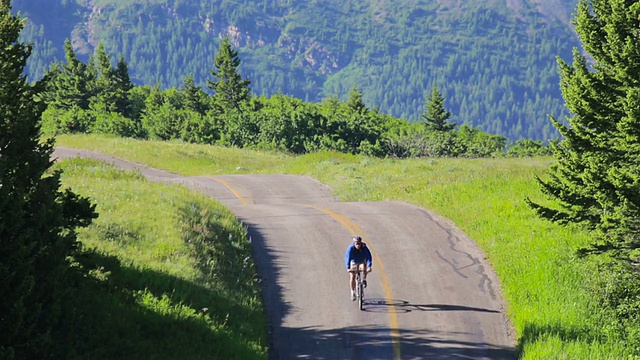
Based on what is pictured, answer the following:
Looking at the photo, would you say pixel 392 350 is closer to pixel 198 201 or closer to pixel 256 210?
pixel 198 201

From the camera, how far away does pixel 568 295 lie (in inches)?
693

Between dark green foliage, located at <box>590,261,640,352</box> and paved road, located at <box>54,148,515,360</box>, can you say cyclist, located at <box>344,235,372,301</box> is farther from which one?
dark green foliage, located at <box>590,261,640,352</box>

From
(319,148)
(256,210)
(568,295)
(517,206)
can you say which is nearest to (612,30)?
(568,295)

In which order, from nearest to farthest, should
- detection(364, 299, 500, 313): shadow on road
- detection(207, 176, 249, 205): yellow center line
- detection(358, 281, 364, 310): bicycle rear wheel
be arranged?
detection(358, 281, 364, 310): bicycle rear wheel
detection(364, 299, 500, 313): shadow on road
detection(207, 176, 249, 205): yellow center line

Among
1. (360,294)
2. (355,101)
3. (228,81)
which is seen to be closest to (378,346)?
(360,294)

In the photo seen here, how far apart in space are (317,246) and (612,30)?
1025cm

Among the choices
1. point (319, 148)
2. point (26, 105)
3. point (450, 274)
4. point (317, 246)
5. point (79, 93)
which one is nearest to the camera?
point (26, 105)

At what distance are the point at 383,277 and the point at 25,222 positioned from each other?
34.6 ft

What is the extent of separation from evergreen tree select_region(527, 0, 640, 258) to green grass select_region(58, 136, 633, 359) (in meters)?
1.36

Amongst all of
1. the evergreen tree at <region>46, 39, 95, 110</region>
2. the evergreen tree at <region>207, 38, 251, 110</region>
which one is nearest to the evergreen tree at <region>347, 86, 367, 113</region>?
the evergreen tree at <region>207, 38, 251, 110</region>

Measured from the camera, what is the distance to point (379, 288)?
1888 cm

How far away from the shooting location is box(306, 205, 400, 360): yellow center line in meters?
15.8

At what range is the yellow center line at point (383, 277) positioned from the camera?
51.7 ft

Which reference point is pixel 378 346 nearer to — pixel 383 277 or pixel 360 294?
pixel 360 294
